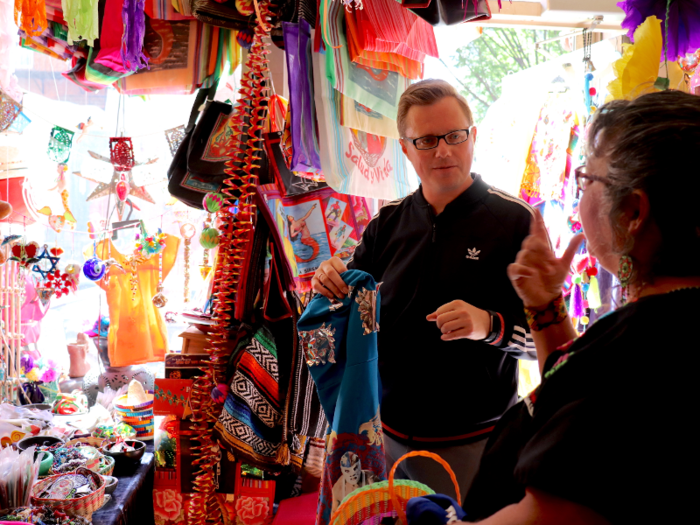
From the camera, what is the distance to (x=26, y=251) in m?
2.26

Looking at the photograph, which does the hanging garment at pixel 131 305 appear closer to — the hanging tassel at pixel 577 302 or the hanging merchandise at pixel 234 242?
the hanging merchandise at pixel 234 242

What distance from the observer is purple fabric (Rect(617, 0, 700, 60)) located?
1.37m

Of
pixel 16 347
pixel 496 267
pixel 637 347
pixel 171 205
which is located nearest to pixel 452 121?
pixel 496 267

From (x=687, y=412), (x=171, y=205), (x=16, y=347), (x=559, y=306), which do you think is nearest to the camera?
(x=687, y=412)

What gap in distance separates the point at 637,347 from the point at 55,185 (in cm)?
264

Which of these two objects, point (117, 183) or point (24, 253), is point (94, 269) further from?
point (117, 183)

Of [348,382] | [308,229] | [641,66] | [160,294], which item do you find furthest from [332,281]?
[160,294]

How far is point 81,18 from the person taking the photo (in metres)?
2.06

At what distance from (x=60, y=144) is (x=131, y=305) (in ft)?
2.66

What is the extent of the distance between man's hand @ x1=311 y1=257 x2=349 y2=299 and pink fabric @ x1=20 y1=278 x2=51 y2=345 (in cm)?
174

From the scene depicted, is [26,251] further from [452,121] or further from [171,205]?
[452,121]

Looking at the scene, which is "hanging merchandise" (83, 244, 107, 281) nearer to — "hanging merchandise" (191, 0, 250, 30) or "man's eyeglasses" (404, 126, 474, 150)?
"hanging merchandise" (191, 0, 250, 30)

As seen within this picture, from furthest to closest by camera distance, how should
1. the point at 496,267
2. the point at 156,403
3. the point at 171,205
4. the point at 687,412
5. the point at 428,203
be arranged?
the point at 171,205, the point at 156,403, the point at 428,203, the point at 496,267, the point at 687,412

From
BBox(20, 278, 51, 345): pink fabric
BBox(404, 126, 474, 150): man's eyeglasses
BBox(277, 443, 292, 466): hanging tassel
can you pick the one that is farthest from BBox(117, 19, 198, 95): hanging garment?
BBox(277, 443, 292, 466): hanging tassel
